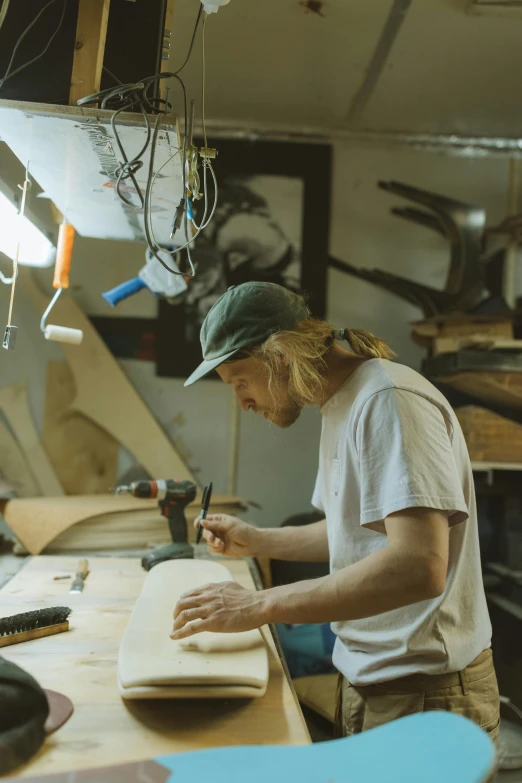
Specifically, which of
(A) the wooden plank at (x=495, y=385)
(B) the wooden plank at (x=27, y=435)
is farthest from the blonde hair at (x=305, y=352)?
(B) the wooden plank at (x=27, y=435)

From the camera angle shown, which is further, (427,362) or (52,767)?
(427,362)

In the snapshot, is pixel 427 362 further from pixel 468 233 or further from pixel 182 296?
pixel 182 296

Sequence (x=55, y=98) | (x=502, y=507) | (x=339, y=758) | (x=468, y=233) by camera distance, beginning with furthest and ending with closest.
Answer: (x=468, y=233)
(x=502, y=507)
(x=55, y=98)
(x=339, y=758)

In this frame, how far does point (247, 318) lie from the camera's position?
1371mm

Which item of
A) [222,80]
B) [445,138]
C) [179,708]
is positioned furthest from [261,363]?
[445,138]

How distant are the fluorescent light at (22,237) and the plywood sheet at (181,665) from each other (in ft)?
3.57

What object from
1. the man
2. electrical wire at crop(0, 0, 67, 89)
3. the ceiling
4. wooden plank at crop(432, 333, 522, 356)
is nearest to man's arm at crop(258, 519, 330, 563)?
the man

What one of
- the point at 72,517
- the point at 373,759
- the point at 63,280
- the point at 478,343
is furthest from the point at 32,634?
the point at 478,343

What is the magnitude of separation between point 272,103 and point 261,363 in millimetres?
1990

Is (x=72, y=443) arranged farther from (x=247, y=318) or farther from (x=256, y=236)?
(x=247, y=318)

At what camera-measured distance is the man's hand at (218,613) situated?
1114 millimetres

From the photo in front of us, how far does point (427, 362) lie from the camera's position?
8.79 ft

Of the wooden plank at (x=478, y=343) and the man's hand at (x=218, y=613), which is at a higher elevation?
the wooden plank at (x=478, y=343)

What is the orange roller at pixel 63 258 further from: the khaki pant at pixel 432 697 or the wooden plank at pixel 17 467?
the khaki pant at pixel 432 697
